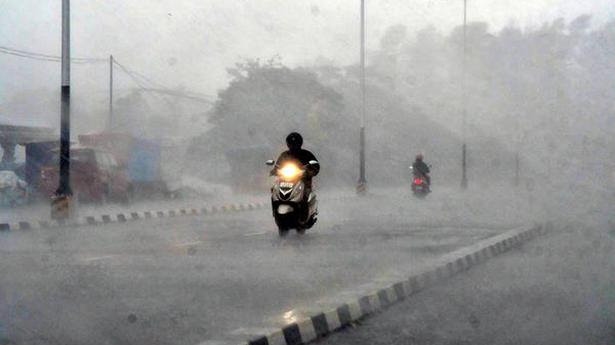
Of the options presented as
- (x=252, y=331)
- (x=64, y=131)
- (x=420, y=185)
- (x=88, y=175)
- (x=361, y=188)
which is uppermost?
(x=64, y=131)

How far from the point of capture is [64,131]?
2206 centimetres

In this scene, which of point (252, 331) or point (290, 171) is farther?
point (290, 171)

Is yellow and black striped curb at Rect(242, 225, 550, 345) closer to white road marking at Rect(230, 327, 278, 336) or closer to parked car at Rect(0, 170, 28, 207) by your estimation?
white road marking at Rect(230, 327, 278, 336)

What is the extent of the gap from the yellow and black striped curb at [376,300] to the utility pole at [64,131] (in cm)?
1080

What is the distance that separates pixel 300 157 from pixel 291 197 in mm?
534

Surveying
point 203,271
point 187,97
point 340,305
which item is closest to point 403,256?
point 203,271

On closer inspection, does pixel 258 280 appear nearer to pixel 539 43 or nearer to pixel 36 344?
pixel 36 344

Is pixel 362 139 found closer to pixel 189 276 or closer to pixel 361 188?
pixel 361 188

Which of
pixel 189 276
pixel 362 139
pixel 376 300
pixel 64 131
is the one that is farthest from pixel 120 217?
pixel 362 139

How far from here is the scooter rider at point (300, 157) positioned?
13.0 m

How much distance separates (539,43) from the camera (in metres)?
84.7

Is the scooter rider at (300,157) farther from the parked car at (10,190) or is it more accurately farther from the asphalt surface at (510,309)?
the parked car at (10,190)

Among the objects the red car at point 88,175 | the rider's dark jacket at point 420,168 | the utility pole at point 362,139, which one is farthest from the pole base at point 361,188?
the red car at point 88,175

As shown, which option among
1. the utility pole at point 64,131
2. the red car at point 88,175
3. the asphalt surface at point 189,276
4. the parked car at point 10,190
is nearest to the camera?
the asphalt surface at point 189,276
